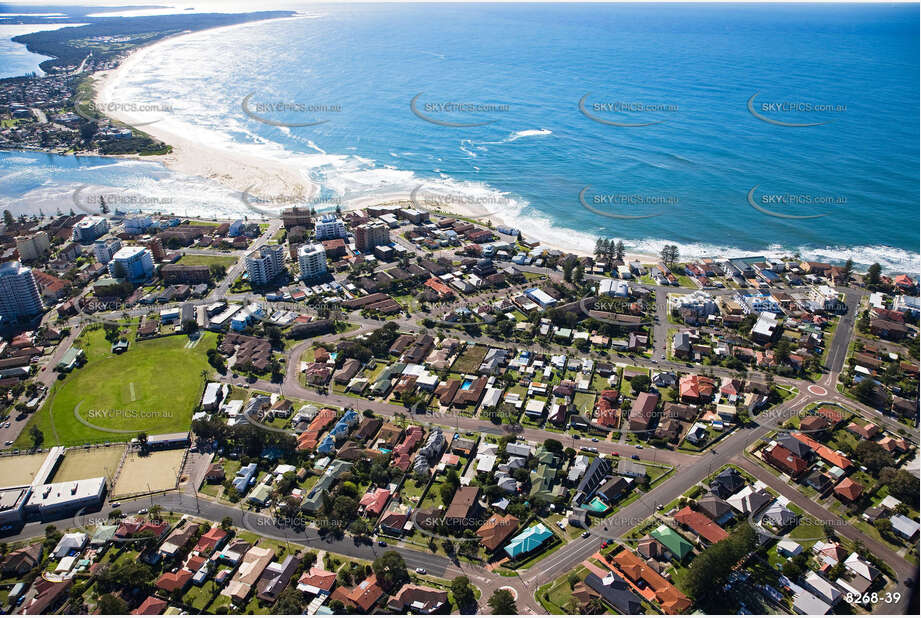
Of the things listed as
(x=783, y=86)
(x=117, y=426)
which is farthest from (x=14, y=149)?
(x=783, y=86)

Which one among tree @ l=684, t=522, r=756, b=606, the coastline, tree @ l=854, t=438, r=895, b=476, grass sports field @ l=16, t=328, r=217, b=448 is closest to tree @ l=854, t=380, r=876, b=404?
tree @ l=854, t=438, r=895, b=476

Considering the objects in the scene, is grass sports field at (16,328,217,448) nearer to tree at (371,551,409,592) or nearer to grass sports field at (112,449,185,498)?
grass sports field at (112,449,185,498)

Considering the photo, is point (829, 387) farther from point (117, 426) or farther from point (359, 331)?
point (117, 426)

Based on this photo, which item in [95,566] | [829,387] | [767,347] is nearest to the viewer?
[95,566]

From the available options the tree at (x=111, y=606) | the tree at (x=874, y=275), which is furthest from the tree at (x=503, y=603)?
the tree at (x=874, y=275)

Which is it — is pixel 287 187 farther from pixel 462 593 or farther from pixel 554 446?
pixel 462 593

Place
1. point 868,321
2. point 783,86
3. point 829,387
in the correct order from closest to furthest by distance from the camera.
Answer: point 829,387, point 868,321, point 783,86
